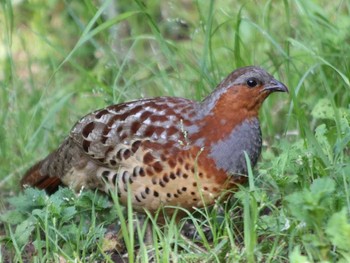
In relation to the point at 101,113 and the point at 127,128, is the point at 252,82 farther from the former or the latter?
the point at 101,113

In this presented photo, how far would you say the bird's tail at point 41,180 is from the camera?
5.34 metres

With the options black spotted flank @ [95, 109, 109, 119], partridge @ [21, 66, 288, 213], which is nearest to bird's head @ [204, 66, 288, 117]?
partridge @ [21, 66, 288, 213]

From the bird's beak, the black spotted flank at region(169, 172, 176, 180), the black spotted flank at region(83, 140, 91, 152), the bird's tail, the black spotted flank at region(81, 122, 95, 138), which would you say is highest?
the bird's beak

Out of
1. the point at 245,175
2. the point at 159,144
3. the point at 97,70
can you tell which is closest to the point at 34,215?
Answer: the point at 159,144

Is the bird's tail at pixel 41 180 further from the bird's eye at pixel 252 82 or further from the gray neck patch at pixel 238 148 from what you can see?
the bird's eye at pixel 252 82

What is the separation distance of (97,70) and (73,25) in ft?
3.09

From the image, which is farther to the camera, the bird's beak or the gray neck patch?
the bird's beak

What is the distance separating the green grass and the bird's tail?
0.11 m

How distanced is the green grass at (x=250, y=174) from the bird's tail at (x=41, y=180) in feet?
0.34

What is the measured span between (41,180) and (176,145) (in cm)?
99

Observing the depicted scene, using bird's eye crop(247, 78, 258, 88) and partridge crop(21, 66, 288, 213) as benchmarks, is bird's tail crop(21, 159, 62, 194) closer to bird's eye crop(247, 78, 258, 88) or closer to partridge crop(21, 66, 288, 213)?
partridge crop(21, 66, 288, 213)

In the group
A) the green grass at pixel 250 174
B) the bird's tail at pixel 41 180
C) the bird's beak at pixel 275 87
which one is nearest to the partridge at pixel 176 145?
the bird's beak at pixel 275 87

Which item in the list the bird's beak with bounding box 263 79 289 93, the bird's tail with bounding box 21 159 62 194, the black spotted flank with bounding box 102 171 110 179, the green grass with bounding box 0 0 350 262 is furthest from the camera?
the bird's tail with bounding box 21 159 62 194

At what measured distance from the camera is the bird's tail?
5.34 m
